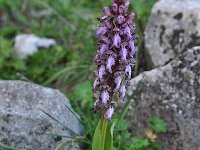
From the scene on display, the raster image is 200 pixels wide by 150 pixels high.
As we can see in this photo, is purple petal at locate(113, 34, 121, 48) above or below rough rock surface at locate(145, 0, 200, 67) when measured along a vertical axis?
below

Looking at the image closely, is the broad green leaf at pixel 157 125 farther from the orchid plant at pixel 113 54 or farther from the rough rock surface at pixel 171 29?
the orchid plant at pixel 113 54

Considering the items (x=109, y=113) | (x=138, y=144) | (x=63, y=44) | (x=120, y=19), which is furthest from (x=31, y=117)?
(x=63, y=44)

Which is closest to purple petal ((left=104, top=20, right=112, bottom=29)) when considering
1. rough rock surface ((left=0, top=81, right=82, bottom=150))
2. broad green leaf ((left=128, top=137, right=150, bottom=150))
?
rough rock surface ((left=0, top=81, right=82, bottom=150))

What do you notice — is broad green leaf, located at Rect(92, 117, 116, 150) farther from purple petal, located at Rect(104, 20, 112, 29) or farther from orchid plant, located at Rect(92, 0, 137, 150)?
purple petal, located at Rect(104, 20, 112, 29)

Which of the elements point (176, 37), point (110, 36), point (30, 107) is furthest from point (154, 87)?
point (110, 36)

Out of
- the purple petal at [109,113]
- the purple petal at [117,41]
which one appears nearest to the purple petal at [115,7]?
the purple petal at [117,41]

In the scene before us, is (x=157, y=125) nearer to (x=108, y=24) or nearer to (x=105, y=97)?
(x=105, y=97)

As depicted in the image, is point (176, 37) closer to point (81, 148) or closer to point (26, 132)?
point (81, 148)
